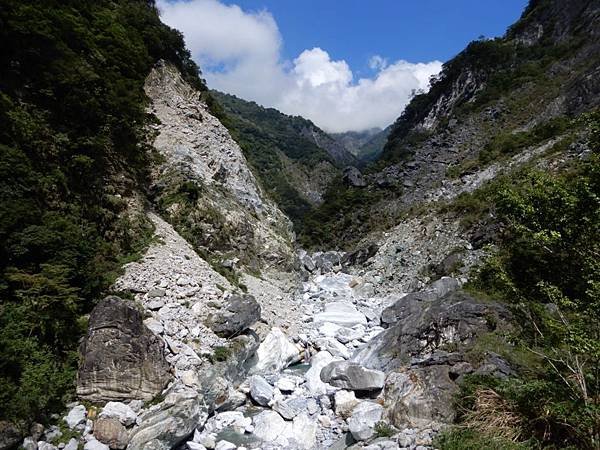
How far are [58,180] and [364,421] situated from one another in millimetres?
13043

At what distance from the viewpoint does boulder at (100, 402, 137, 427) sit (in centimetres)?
895

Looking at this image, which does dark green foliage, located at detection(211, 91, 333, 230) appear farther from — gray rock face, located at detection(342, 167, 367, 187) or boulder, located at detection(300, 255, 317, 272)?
boulder, located at detection(300, 255, 317, 272)

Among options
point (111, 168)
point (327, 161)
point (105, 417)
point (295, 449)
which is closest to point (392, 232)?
point (111, 168)

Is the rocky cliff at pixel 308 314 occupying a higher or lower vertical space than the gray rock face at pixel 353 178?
lower

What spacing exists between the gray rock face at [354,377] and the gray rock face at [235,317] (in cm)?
373

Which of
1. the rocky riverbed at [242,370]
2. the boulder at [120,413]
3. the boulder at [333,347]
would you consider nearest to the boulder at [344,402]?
the rocky riverbed at [242,370]

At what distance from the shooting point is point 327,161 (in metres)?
110

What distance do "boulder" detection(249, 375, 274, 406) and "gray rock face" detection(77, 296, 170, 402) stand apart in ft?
9.41

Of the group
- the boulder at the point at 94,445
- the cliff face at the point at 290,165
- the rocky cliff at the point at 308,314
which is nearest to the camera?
the rocky cliff at the point at 308,314

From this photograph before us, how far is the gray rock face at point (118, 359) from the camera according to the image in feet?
31.0

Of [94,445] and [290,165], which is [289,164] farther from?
[94,445]

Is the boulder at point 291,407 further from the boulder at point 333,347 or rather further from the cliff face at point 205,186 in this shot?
the cliff face at point 205,186

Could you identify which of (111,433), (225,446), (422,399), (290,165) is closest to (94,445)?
(111,433)

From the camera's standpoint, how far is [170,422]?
887 centimetres
